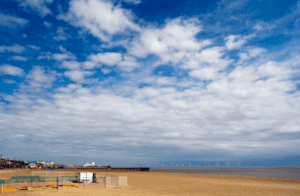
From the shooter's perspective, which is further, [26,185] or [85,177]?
[85,177]

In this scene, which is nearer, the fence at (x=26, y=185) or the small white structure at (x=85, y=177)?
the fence at (x=26, y=185)

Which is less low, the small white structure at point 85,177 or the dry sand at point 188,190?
the small white structure at point 85,177

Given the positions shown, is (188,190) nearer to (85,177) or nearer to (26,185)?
(85,177)

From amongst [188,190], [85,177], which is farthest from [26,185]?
[188,190]

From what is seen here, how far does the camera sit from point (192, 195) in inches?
766

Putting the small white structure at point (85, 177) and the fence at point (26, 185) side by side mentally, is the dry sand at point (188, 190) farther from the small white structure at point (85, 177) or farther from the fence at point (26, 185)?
the small white structure at point (85, 177)

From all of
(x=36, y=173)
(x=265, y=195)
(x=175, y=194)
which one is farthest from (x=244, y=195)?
(x=36, y=173)

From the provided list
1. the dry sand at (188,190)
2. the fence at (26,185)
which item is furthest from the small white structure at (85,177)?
the dry sand at (188,190)

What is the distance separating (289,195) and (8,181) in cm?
2746

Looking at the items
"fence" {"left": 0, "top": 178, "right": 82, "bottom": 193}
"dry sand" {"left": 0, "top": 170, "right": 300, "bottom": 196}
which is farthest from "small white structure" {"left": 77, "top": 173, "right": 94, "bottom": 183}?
"dry sand" {"left": 0, "top": 170, "right": 300, "bottom": 196}

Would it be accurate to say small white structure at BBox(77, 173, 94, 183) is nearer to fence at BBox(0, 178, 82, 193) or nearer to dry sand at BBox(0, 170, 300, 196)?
fence at BBox(0, 178, 82, 193)

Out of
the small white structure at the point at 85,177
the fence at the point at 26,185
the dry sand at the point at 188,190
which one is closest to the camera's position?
the dry sand at the point at 188,190

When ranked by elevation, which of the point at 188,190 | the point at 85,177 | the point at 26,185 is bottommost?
the point at 188,190

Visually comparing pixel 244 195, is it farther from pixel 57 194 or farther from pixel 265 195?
pixel 57 194
